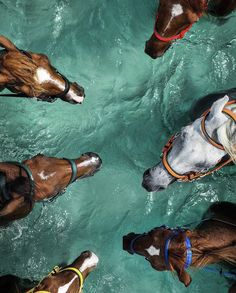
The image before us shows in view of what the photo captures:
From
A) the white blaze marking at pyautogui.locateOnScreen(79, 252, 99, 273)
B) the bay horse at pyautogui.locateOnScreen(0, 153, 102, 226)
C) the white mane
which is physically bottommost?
the white blaze marking at pyautogui.locateOnScreen(79, 252, 99, 273)

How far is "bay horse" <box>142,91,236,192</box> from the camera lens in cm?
295

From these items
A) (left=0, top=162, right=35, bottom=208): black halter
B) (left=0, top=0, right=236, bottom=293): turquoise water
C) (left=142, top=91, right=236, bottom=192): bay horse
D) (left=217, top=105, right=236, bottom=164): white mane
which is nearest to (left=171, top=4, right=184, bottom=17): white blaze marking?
(left=142, top=91, right=236, bottom=192): bay horse

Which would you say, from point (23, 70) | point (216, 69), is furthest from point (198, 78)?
point (23, 70)

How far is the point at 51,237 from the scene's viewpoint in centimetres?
443

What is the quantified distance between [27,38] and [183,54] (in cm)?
186

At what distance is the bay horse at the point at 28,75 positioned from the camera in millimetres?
3291

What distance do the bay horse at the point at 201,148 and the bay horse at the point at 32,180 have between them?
0.65 metres

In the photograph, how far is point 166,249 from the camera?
10.5ft

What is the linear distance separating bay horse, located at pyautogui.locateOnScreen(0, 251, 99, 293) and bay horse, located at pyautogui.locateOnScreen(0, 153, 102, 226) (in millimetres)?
490

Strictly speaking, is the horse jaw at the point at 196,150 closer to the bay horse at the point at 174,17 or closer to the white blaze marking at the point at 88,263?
the bay horse at the point at 174,17

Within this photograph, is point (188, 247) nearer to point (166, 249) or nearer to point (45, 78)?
point (166, 249)

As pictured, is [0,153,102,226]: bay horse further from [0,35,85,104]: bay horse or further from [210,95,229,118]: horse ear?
[210,95,229,118]: horse ear

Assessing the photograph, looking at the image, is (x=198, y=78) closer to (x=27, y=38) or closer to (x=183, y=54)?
(x=183, y=54)

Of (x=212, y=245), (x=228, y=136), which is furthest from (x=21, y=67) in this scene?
(x=212, y=245)
